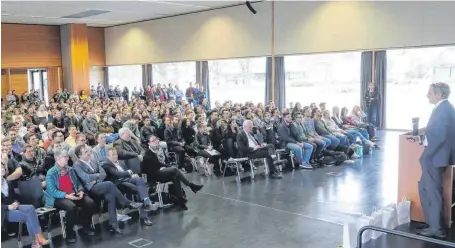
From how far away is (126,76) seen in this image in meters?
21.0

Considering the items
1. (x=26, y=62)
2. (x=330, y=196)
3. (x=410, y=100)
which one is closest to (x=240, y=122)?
(x=330, y=196)

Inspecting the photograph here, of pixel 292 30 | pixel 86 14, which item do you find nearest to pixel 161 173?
pixel 292 30

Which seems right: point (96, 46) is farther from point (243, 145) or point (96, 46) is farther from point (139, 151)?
point (139, 151)

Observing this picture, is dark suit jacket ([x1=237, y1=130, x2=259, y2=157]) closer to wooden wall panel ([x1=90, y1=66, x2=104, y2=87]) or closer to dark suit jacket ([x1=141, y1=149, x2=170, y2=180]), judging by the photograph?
dark suit jacket ([x1=141, y1=149, x2=170, y2=180])

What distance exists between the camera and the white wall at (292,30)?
11648mm

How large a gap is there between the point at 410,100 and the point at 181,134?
25.7 ft

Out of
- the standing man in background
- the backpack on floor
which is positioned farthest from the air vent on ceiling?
the backpack on floor

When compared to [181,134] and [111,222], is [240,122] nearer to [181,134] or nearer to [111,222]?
[181,134]

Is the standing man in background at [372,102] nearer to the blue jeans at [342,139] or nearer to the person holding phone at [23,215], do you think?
the blue jeans at [342,139]

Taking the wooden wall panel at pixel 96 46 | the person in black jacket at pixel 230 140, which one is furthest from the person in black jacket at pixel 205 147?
the wooden wall panel at pixel 96 46

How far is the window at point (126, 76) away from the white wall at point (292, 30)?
0.53 meters

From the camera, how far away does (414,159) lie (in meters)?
4.88

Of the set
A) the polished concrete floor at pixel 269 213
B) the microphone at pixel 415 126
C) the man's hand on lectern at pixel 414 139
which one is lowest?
the polished concrete floor at pixel 269 213

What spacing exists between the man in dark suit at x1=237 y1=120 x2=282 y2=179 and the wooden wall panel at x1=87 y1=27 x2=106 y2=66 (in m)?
15.3
